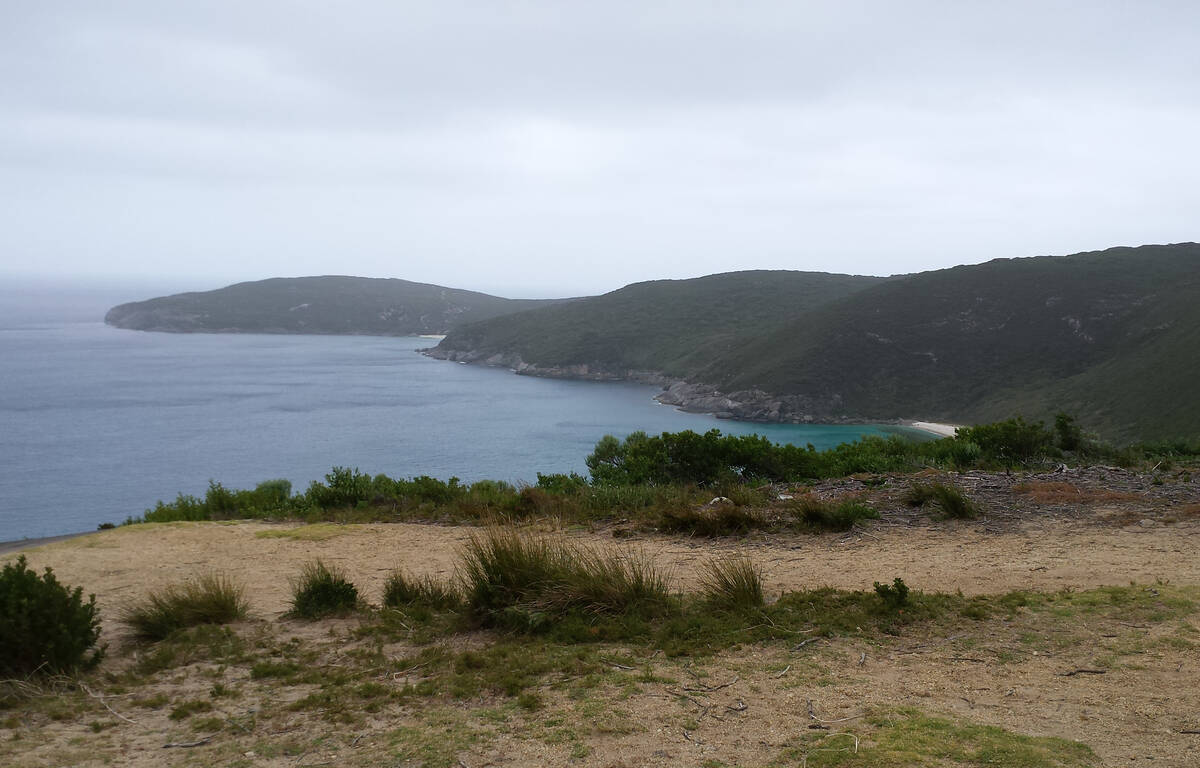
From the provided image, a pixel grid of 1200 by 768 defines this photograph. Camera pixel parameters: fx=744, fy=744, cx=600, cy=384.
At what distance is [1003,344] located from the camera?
66.8 meters

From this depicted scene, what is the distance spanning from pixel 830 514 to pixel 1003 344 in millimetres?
68321

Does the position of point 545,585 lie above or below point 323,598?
above

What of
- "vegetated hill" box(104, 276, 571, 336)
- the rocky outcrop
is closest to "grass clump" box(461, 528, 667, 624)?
the rocky outcrop

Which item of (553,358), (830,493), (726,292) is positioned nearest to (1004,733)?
(830,493)

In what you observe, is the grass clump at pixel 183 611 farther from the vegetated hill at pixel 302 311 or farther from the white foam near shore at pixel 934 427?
the vegetated hill at pixel 302 311

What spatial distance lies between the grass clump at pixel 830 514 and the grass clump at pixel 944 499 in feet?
2.00

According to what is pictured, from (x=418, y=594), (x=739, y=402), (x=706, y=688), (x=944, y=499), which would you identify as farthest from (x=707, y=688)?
(x=739, y=402)

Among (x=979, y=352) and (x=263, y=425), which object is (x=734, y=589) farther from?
(x=979, y=352)

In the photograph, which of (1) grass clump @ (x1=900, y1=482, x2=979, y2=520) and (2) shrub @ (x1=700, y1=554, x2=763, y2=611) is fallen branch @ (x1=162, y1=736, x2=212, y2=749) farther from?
(1) grass clump @ (x1=900, y1=482, x2=979, y2=520)

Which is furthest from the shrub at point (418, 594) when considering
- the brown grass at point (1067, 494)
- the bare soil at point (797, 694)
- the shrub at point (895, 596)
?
the brown grass at point (1067, 494)

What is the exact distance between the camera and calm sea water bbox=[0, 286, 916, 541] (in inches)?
1823

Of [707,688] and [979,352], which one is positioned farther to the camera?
[979,352]

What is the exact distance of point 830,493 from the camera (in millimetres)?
9367

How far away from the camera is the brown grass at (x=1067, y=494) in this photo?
26.8ft
